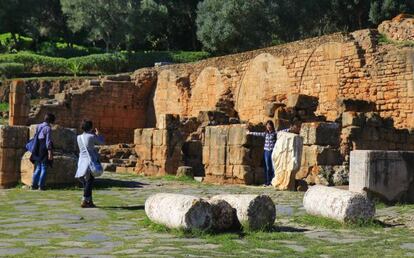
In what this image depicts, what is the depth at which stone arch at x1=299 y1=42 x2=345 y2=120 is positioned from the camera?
21.5 meters

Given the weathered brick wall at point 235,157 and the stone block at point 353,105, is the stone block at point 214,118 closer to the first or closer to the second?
the stone block at point 353,105

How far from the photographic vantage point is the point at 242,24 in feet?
143

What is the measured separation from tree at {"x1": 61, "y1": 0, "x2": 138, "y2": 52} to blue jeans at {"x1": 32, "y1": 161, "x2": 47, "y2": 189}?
116 ft

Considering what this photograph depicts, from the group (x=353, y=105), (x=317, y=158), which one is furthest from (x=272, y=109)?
(x=317, y=158)

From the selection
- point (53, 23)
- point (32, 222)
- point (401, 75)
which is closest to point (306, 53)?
point (401, 75)

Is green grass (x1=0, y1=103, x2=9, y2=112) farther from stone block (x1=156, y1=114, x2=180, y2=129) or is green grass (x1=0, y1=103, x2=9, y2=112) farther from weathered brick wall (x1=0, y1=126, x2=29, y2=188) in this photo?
weathered brick wall (x1=0, y1=126, x2=29, y2=188)

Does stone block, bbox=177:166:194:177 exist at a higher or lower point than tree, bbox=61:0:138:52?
lower

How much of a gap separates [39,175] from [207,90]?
52.3 ft

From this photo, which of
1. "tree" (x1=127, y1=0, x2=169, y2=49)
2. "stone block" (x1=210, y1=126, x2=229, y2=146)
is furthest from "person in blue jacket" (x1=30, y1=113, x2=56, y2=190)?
"tree" (x1=127, y1=0, x2=169, y2=49)

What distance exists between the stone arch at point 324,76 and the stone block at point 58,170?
33.4 feet

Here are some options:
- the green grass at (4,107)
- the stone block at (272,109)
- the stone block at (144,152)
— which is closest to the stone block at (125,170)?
the stone block at (144,152)

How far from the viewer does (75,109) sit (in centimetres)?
2888

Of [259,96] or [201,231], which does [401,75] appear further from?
[201,231]

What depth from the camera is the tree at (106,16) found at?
155ft
